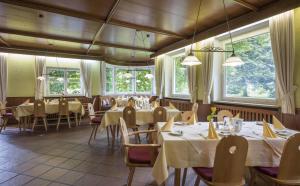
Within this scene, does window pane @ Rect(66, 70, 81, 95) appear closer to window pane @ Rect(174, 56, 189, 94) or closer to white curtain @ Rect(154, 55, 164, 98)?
white curtain @ Rect(154, 55, 164, 98)

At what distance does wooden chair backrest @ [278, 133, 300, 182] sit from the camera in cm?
174

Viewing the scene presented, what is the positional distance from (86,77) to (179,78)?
3.94m

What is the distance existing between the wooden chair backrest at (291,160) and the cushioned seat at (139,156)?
1.29 meters

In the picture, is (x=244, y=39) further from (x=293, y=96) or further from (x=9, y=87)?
(x=9, y=87)

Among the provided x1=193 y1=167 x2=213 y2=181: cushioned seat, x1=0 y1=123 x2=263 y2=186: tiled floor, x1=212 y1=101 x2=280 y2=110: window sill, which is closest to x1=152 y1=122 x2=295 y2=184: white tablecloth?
x1=193 y1=167 x2=213 y2=181: cushioned seat

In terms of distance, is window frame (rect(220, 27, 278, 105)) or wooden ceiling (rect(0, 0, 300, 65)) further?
window frame (rect(220, 27, 278, 105))

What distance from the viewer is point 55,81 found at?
26.4ft

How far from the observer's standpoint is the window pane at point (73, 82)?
830 centimetres

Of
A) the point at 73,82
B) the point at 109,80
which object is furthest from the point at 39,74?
the point at 109,80

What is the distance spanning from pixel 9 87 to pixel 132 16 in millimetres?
5618

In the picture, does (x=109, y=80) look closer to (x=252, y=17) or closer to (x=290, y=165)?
(x=252, y=17)

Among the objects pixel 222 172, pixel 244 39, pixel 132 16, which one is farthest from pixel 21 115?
pixel 244 39

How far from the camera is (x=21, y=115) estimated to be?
225 inches

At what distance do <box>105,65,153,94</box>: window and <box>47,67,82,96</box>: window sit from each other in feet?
4.70
